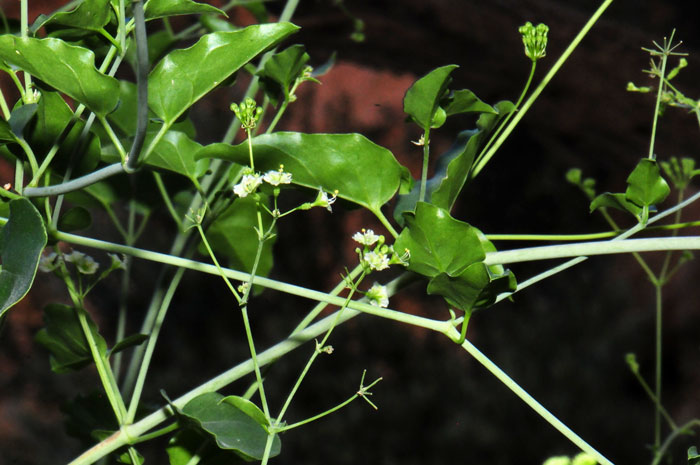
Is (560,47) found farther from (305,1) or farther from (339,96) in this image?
(339,96)

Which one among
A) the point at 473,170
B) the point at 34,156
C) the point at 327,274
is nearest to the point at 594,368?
the point at 327,274

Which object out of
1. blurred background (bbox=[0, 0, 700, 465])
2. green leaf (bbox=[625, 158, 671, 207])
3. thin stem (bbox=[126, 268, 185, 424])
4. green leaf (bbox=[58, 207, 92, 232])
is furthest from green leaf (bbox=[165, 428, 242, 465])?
blurred background (bbox=[0, 0, 700, 465])

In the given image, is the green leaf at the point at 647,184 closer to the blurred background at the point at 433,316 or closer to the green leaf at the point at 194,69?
the green leaf at the point at 194,69

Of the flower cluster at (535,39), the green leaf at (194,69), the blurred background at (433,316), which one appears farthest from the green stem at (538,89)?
the blurred background at (433,316)

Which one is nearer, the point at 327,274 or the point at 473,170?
the point at 473,170

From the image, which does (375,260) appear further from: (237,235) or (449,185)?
(237,235)

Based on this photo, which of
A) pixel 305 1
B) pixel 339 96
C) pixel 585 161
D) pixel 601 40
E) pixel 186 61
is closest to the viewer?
pixel 186 61
